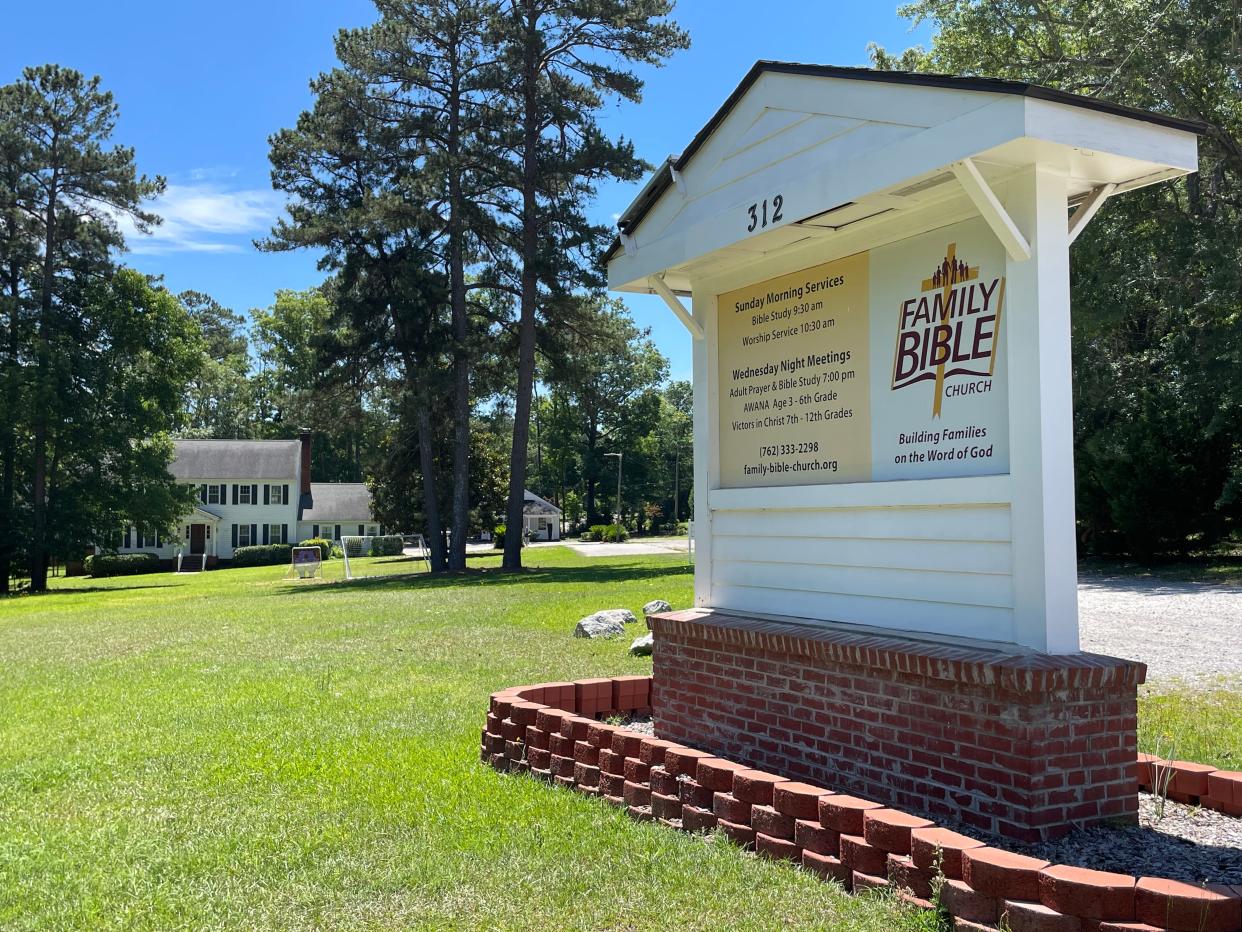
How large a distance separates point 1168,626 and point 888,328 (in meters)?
9.33

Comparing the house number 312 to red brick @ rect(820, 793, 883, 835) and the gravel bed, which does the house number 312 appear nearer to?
red brick @ rect(820, 793, 883, 835)

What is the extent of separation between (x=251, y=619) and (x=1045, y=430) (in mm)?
15275

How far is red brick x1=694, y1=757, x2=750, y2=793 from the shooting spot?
4.53 meters

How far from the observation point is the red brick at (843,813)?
12.7 feet

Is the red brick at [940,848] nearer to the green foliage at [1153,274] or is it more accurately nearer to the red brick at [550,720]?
the red brick at [550,720]

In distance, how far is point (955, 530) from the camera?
4.64 meters

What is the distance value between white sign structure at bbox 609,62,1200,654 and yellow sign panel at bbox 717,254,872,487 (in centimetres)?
1

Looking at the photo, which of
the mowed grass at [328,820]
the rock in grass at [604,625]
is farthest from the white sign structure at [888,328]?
the rock in grass at [604,625]

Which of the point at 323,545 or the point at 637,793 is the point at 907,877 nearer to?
the point at 637,793

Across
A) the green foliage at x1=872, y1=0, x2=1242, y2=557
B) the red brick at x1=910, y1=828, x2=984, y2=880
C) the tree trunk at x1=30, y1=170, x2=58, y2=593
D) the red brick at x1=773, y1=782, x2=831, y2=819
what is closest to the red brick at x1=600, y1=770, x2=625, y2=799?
the red brick at x1=773, y1=782, x2=831, y2=819

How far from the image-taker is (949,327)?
4801mm

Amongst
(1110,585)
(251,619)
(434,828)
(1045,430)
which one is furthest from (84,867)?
(1110,585)

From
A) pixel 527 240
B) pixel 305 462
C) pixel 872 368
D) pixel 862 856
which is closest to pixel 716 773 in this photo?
pixel 862 856

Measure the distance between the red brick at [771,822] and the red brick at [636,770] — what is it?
2.51 ft
